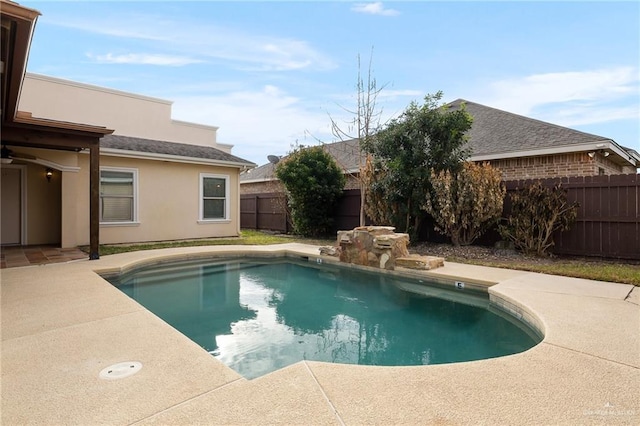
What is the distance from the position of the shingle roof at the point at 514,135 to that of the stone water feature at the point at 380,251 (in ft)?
17.2

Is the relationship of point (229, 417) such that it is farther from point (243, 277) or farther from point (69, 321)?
point (243, 277)

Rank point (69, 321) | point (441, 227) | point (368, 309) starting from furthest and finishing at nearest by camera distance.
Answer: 1. point (441, 227)
2. point (368, 309)
3. point (69, 321)

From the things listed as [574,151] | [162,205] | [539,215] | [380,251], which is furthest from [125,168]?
[574,151]

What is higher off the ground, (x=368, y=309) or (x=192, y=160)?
(x=192, y=160)

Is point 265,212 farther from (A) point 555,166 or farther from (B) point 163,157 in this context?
(A) point 555,166

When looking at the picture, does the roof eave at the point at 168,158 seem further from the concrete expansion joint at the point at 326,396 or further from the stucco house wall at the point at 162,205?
the concrete expansion joint at the point at 326,396

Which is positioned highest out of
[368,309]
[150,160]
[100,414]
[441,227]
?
[150,160]

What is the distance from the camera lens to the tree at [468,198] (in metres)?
9.21

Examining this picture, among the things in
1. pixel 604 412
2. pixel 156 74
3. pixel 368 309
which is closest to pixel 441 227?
pixel 368 309

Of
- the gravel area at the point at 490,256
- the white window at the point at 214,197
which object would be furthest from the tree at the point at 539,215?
the white window at the point at 214,197

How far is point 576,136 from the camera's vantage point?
10242 mm

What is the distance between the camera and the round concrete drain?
2.79 m

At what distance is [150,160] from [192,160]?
141 centimetres

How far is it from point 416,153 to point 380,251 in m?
3.50
